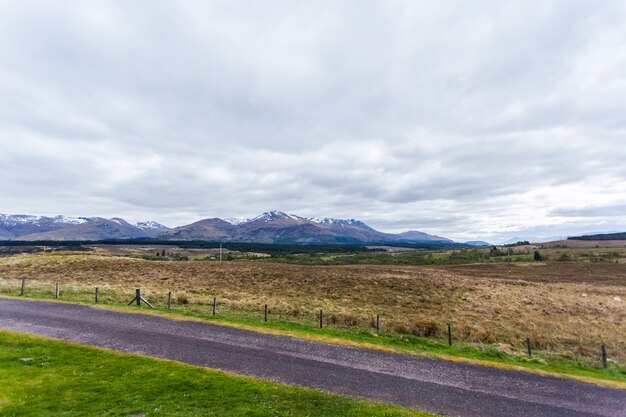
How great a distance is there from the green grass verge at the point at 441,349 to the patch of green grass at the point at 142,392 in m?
8.01

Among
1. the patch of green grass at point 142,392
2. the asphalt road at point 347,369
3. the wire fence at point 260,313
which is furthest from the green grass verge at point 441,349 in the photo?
the patch of green grass at point 142,392

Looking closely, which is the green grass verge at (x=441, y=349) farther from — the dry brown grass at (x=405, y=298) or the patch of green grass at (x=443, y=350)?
the dry brown grass at (x=405, y=298)

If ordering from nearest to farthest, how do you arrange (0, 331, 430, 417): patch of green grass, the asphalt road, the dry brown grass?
(0, 331, 430, 417): patch of green grass, the asphalt road, the dry brown grass

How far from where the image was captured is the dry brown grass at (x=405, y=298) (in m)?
27.2

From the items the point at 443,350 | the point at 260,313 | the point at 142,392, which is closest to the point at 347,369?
the point at 443,350

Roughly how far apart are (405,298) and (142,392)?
3380cm

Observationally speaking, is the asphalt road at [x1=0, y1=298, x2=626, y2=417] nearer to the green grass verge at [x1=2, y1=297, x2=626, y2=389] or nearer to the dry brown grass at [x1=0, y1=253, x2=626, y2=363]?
the green grass verge at [x1=2, y1=297, x2=626, y2=389]

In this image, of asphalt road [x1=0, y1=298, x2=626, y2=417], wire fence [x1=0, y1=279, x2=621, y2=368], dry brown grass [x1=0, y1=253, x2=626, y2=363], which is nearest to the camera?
asphalt road [x1=0, y1=298, x2=626, y2=417]

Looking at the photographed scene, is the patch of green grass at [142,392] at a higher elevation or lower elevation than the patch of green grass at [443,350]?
higher

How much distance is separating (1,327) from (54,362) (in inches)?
347

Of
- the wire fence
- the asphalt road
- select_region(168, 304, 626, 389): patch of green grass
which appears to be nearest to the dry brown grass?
the wire fence

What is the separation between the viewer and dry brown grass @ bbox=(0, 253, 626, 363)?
89.2 ft

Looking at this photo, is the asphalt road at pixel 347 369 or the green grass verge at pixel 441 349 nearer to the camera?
the asphalt road at pixel 347 369

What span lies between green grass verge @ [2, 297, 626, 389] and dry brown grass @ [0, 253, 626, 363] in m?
2.97
